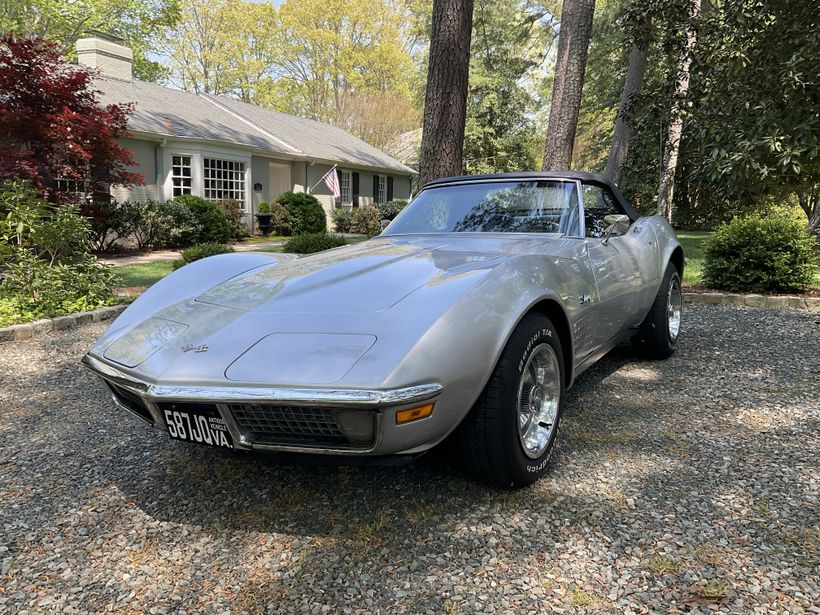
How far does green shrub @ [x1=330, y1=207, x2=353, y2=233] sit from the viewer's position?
20562 mm

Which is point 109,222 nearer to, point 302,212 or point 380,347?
point 302,212

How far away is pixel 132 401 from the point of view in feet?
7.56

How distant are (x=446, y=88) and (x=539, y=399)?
5.39 metres

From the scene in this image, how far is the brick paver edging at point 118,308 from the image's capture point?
17.1 feet

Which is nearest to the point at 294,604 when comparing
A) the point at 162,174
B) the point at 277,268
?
the point at 277,268

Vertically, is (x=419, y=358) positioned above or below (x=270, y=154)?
below

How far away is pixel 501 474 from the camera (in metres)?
2.29

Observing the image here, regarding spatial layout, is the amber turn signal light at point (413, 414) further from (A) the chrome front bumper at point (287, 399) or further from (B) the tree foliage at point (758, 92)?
(B) the tree foliage at point (758, 92)

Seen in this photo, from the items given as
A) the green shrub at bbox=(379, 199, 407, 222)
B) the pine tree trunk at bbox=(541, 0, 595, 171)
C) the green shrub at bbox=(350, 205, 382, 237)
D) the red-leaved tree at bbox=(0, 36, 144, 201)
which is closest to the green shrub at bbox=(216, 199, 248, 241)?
the red-leaved tree at bbox=(0, 36, 144, 201)

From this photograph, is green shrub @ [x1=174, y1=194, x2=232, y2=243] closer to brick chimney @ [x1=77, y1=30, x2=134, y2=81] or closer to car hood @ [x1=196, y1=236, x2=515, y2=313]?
brick chimney @ [x1=77, y1=30, x2=134, y2=81]

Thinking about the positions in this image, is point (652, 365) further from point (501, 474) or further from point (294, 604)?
point (294, 604)

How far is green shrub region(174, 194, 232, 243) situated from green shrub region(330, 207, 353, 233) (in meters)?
6.50

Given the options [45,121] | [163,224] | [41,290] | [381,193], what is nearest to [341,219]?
[381,193]

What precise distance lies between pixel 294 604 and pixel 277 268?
5.65 feet
